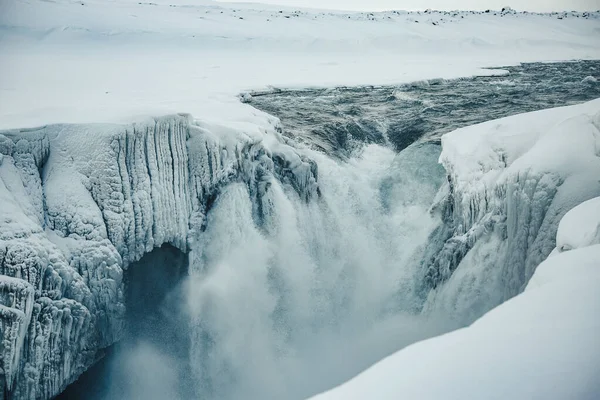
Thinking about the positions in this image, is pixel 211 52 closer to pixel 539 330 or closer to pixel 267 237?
pixel 267 237

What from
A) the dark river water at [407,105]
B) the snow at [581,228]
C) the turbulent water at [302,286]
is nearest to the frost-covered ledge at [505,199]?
the turbulent water at [302,286]

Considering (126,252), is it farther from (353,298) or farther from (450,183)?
(450,183)

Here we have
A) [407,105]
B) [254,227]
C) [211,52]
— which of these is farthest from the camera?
[211,52]

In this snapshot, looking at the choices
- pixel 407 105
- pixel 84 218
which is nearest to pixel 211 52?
pixel 407 105

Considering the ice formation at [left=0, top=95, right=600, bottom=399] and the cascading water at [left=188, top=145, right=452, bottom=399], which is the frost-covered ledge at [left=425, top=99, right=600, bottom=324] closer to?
the ice formation at [left=0, top=95, right=600, bottom=399]

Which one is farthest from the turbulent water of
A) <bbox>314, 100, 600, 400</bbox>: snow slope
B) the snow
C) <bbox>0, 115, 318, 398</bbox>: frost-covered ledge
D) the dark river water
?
the snow

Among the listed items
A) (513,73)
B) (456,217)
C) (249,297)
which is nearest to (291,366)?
(249,297)
